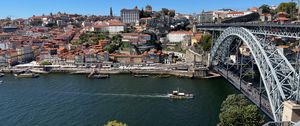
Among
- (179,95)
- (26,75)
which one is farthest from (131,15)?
(179,95)

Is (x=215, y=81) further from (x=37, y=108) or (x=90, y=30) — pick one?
(x=90, y=30)

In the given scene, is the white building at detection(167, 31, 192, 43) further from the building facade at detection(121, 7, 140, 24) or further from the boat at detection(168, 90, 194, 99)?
the boat at detection(168, 90, 194, 99)

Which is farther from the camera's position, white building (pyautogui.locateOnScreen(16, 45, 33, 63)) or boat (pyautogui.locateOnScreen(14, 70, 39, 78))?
white building (pyautogui.locateOnScreen(16, 45, 33, 63))

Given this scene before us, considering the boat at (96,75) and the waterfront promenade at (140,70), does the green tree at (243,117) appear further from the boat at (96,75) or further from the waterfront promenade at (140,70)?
the boat at (96,75)

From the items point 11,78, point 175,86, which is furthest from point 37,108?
point 11,78

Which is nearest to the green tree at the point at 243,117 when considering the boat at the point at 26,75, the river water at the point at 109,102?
the river water at the point at 109,102

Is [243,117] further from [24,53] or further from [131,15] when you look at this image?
[131,15]

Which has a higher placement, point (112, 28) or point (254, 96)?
point (112, 28)

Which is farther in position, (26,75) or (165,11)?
(165,11)

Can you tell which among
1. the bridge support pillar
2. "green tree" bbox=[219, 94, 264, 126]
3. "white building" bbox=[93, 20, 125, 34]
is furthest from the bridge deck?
"white building" bbox=[93, 20, 125, 34]

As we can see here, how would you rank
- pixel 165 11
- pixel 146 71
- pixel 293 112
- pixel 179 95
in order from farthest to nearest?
pixel 165 11
pixel 146 71
pixel 179 95
pixel 293 112
